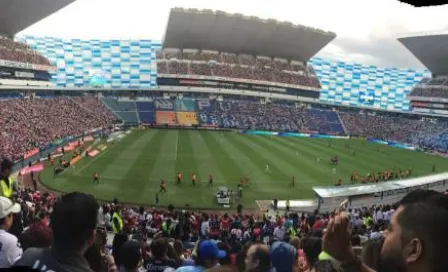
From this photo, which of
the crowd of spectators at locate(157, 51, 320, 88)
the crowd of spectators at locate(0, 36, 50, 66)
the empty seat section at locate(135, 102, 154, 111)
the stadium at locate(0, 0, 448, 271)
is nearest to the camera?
the stadium at locate(0, 0, 448, 271)

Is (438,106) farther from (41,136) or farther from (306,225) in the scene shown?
(306,225)

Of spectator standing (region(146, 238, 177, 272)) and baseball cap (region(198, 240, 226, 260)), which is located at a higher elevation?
baseball cap (region(198, 240, 226, 260))

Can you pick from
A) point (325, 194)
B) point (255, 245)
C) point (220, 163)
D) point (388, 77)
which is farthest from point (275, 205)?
point (388, 77)

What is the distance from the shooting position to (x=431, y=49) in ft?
277

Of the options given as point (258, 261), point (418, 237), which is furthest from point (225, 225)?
point (418, 237)

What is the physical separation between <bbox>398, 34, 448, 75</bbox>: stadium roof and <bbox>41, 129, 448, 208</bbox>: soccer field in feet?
88.2

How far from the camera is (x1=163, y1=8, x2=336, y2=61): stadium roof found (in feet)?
266

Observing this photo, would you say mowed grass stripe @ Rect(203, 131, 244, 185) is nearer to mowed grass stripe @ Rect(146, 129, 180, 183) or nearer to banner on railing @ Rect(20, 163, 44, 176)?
mowed grass stripe @ Rect(146, 129, 180, 183)

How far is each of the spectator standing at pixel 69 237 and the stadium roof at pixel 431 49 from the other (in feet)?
A: 280

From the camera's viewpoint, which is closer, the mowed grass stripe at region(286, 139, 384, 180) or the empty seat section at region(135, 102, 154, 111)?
the mowed grass stripe at region(286, 139, 384, 180)

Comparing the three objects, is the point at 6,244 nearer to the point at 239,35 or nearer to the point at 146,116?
the point at 146,116

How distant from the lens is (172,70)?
90312 millimetres

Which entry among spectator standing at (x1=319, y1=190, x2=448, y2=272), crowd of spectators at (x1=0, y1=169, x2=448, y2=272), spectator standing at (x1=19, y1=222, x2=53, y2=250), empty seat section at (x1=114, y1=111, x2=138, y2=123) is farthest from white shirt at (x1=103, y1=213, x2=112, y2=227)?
empty seat section at (x1=114, y1=111, x2=138, y2=123)

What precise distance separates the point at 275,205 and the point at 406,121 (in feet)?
230
